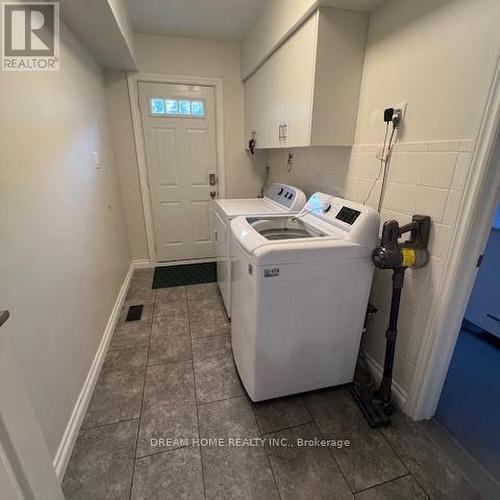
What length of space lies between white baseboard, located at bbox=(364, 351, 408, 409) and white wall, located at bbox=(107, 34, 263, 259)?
2450mm

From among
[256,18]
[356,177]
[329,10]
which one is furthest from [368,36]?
[256,18]

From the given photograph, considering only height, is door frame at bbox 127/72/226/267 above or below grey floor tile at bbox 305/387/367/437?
above

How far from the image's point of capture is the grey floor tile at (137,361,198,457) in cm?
142

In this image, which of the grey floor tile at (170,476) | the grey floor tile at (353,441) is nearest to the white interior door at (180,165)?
the grey floor tile at (353,441)

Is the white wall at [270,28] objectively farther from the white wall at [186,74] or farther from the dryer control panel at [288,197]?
the dryer control panel at [288,197]

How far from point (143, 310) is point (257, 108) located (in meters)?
2.26

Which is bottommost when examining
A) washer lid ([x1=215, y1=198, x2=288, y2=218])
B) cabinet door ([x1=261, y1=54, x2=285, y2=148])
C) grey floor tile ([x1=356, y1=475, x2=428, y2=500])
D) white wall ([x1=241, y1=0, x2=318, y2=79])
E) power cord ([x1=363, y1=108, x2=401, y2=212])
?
grey floor tile ([x1=356, y1=475, x2=428, y2=500])

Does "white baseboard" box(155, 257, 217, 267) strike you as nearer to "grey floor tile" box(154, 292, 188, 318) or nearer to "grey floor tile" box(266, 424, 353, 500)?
"grey floor tile" box(154, 292, 188, 318)

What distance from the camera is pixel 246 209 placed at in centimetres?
229

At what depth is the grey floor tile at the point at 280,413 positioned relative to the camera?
58.3 inches

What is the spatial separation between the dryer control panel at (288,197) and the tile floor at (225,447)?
128 centimetres

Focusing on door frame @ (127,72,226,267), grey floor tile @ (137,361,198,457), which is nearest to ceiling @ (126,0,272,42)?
door frame @ (127,72,226,267)

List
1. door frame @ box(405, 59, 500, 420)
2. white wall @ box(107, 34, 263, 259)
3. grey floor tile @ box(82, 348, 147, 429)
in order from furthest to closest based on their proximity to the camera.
→ 1. white wall @ box(107, 34, 263, 259)
2. grey floor tile @ box(82, 348, 147, 429)
3. door frame @ box(405, 59, 500, 420)

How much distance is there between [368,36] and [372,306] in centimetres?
161
